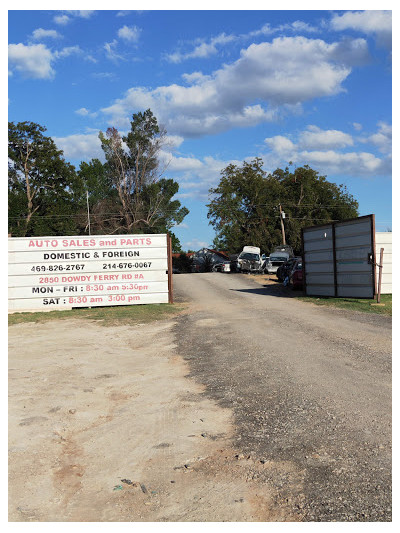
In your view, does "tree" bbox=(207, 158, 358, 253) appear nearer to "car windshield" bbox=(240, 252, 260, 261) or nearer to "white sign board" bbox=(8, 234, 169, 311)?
"car windshield" bbox=(240, 252, 260, 261)

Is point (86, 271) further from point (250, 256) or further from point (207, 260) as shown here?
point (207, 260)

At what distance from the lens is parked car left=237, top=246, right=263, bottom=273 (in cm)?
3934

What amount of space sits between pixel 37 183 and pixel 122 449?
50345 millimetres

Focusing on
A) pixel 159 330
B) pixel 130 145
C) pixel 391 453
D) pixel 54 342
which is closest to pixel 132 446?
pixel 391 453

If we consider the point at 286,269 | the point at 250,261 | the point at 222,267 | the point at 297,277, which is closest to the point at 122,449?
the point at 297,277

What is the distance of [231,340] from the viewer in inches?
463

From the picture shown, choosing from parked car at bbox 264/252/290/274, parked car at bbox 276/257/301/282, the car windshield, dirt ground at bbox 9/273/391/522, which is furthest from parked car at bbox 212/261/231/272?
dirt ground at bbox 9/273/391/522

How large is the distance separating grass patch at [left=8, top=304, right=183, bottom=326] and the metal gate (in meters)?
7.09

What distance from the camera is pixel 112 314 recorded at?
724 inches

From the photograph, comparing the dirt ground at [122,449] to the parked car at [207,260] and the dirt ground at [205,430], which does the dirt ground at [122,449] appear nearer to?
the dirt ground at [205,430]

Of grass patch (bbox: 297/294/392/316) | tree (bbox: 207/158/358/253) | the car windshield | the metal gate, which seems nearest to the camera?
grass patch (bbox: 297/294/392/316)

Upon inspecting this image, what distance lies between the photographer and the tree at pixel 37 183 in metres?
50.6

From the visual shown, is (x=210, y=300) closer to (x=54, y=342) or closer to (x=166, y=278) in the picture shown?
(x=166, y=278)

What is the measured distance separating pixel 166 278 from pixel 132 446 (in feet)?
51.5
